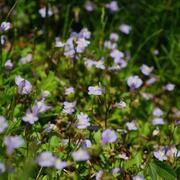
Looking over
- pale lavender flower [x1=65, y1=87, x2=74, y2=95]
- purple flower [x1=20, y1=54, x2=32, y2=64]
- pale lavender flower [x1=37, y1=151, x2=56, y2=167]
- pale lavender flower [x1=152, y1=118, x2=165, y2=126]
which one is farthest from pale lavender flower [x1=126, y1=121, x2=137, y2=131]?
pale lavender flower [x1=37, y1=151, x2=56, y2=167]

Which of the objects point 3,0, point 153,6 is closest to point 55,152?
point 3,0

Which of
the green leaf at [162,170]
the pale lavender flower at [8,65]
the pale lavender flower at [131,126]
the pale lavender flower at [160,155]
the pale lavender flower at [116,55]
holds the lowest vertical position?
the pale lavender flower at [131,126]

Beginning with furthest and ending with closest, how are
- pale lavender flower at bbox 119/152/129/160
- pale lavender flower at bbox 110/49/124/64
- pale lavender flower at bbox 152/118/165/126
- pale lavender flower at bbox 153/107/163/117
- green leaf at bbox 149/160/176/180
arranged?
pale lavender flower at bbox 110/49/124/64 → pale lavender flower at bbox 153/107/163/117 → pale lavender flower at bbox 152/118/165/126 → pale lavender flower at bbox 119/152/129/160 → green leaf at bbox 149/160/176/180

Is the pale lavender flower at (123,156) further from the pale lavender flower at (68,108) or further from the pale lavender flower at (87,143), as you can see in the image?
the pale lavender flower at (68,108)

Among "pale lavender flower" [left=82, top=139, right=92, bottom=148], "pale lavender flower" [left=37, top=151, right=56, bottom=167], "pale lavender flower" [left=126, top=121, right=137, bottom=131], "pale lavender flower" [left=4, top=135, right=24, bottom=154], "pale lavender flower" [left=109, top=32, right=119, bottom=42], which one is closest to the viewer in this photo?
"pale lavender flower" [left=4, top=135, right=24, bottom=154]

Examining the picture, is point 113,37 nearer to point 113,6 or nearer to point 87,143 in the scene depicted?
point 113,6

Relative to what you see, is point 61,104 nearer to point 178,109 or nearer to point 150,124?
point 150,124

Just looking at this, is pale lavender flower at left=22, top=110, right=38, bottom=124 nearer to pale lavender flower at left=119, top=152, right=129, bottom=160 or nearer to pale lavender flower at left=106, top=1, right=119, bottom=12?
pale lavender flower at left=119, top=152, right=129, bottom=160

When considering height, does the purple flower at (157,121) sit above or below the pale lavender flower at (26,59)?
below

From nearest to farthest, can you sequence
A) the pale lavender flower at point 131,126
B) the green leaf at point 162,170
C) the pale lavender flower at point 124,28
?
the green leaf at point 162,170 < the pale lavender flower at point 131,126 < the pale lavender flower at point 124,28

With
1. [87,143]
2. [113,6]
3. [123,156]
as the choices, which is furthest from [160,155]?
[113,6]

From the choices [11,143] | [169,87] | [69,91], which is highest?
[11,143]

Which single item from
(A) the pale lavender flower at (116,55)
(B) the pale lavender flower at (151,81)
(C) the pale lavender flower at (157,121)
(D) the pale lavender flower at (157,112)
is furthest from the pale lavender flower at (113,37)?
(C) the pale lavender flower at (157,121)
